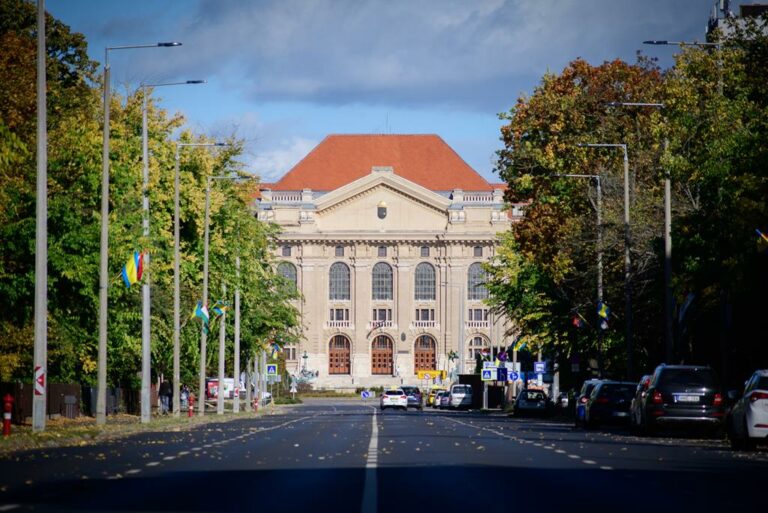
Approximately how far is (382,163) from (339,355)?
2145 cm

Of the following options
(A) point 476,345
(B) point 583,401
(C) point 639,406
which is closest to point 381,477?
(C) point 639,406

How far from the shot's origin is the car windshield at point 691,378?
38.2 metres

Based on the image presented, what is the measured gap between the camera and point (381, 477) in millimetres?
19719

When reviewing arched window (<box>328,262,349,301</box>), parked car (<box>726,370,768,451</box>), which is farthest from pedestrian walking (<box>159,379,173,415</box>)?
arched window (<box>328,262,349,301</box>)

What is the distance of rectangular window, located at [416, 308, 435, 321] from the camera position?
172000 mm

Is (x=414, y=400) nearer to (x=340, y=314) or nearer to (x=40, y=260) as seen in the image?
(x=340, y=314)

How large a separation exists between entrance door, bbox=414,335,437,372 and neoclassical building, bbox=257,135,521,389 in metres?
0.11

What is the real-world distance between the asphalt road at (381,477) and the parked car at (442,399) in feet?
246

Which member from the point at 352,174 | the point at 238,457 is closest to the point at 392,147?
the point at 352,174

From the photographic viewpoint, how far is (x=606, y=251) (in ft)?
192

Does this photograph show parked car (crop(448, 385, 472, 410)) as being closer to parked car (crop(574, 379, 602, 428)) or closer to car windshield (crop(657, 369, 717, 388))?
parked car (crop(574, 379, 602, 428))

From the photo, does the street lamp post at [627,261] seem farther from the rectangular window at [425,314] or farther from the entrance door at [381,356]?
the rectangular window at [425,314]

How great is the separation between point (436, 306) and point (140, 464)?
14921 centimetres

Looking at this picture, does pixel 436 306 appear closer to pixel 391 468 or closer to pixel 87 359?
pixel 87 359
